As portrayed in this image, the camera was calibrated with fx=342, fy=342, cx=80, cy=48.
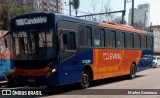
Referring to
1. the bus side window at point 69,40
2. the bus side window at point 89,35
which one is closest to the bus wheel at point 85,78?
the bus side window at point 89,35

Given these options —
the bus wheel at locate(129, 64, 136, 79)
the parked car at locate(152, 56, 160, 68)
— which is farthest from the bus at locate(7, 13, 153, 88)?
the parked car at locate(152, 56, 160, 68)

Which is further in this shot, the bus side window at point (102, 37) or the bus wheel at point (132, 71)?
the bus wheel at point (132, 71)

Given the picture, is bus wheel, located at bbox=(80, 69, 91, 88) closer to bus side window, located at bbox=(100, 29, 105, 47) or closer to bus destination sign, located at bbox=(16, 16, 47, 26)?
bus side window, located at bbox=(100, 29, 105, 47)

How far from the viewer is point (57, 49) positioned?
523 inches

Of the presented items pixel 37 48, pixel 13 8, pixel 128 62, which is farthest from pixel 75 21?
pixel 13 8

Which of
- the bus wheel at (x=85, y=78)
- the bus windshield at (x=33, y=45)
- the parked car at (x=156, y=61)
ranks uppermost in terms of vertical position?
the bus windshield at (x=33, y=45)

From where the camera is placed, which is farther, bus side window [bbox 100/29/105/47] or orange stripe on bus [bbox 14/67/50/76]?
bus side window [bbox 100/29/105/47]

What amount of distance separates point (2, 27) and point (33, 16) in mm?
18974

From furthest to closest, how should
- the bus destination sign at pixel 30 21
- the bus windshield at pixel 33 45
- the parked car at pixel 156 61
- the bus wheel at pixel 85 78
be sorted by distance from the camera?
the parked car at pixel 156 61 → the bus wheel at pixel 85 78 → the bus destination sign at pixel 30 21 → the bus windshield at pixel 33 45

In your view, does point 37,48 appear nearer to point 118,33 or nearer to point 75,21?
point 75,21

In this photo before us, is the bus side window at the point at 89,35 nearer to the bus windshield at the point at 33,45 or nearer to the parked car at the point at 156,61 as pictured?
the bus windshield at the point at 33,45

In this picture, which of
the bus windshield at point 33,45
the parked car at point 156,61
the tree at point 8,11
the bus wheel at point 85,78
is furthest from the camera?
the parked car at point 156,61

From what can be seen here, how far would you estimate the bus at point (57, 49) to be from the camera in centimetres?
1329

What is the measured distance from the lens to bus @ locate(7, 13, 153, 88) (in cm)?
1329
